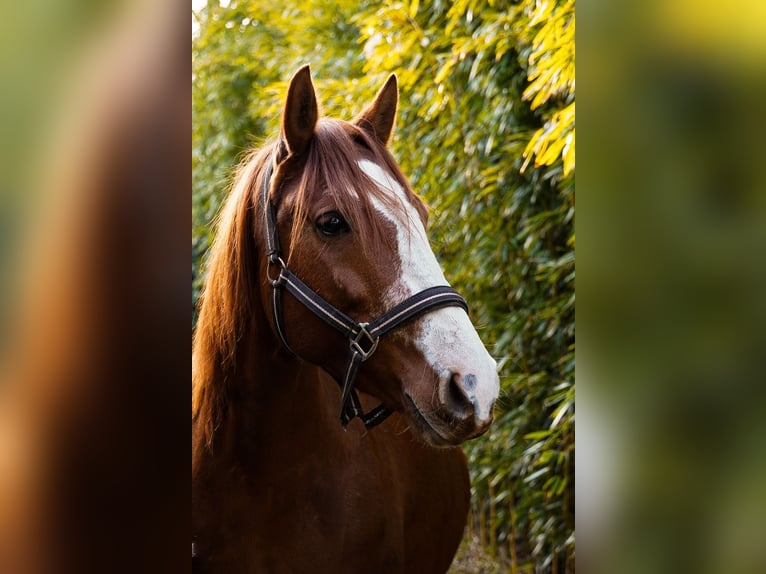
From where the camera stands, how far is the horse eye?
4.92ft

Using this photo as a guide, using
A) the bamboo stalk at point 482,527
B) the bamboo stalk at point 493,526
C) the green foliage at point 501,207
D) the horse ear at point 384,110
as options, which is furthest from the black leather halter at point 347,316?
the bamboo stalk at point 482,527

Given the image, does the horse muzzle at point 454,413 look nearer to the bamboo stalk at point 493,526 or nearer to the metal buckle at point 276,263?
the metal buckle at point 276,263

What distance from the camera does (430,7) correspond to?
3514 millimetres

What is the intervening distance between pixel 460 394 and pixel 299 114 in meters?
0.70

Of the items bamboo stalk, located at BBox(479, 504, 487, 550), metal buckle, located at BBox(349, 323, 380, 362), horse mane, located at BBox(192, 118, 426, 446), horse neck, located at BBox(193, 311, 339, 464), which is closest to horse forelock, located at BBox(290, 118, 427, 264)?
horse mane, located at BBox(192, 118, 426, 446)

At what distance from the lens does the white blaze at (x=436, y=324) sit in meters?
1.30

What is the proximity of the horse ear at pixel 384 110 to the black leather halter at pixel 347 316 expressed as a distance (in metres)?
0.31

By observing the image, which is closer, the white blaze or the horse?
the white blaze

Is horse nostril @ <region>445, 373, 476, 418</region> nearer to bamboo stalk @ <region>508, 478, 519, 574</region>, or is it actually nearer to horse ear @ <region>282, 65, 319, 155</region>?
horse ear @ <region>282, 65, 319, 155</region>

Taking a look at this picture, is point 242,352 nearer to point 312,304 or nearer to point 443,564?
point 312,304

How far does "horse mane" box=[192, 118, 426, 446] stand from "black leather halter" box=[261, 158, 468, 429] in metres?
0.05

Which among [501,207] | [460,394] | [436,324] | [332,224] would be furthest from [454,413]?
[501,207]
